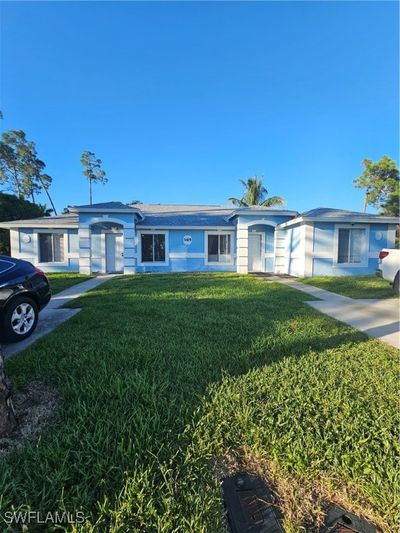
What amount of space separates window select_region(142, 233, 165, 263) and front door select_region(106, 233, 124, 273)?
139 cm

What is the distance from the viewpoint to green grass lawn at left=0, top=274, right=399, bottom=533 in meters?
1.59

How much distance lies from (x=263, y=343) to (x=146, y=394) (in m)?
2.10

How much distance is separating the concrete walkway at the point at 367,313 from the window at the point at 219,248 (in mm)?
8233

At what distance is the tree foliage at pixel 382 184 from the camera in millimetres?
27734

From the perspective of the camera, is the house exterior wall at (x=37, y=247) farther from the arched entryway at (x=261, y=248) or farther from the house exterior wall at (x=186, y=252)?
the arched entryway at (x=261, y=248)

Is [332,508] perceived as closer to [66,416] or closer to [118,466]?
[118,466]

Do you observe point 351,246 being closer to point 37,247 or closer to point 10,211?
point 37,247

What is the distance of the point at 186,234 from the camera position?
1620cm

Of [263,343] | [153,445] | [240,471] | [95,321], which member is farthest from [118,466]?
[95,321]

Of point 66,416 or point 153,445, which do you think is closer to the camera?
Result: point 153,445

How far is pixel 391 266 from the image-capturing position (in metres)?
7.50

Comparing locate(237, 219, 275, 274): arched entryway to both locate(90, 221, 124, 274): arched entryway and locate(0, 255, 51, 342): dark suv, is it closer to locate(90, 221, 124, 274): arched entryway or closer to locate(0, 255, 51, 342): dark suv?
locate(90, 221, 124, 274): arched entryway

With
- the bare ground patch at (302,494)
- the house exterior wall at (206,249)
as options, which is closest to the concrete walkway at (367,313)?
the bare ground patch at (302,494)
